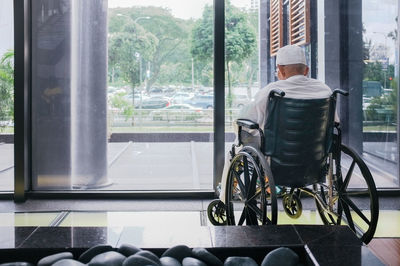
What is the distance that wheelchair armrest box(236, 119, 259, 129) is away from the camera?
89.8 inches

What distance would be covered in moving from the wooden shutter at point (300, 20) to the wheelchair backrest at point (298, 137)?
1611mm

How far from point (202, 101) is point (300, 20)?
1.03 meters

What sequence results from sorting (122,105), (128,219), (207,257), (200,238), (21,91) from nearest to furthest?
1. (207,257)
2. (200,238)
3. (128,219)
4. (21,91)
5. (122,105)

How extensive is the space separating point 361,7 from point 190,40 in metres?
1.41

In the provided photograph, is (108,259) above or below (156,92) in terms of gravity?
below

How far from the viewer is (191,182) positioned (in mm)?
3896

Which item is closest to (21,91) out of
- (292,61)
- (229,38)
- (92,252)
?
(229,38)

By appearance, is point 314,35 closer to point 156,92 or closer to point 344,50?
point 344,50

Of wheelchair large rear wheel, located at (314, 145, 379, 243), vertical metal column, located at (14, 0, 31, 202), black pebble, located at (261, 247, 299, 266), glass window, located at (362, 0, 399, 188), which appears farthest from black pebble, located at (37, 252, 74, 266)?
glass window, located at (362, 0, 399, 188)

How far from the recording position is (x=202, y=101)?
12.6ft

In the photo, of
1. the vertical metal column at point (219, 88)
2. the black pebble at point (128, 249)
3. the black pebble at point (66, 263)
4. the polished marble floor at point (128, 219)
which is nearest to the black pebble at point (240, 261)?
the black pebble at point (128, 249)

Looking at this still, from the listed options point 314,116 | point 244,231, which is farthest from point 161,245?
point 314,116

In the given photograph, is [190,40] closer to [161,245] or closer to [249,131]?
[249,131]

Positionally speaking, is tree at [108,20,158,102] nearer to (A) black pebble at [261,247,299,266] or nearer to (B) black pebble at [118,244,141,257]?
(B) black pebble at [118,244,141,257]
